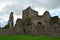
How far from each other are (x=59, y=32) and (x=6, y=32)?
15.1m

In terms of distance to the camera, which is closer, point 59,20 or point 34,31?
point 34,31

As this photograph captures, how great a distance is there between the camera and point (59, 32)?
49719 mm

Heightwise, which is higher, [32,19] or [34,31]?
[32,19]

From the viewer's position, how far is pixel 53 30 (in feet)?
166

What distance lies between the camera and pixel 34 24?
56500 mm

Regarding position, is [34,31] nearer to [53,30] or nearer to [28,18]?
[53,30]

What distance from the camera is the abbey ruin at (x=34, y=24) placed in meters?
A: 52.2

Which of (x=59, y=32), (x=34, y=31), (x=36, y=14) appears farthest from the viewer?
(x=36, y=14)

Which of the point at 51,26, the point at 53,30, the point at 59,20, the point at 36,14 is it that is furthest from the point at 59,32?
the point at 36,14

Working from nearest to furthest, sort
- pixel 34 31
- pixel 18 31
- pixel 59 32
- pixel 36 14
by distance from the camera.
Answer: pixel 59 32, pixel 34 31, pixel 18 31, pixel 36 14

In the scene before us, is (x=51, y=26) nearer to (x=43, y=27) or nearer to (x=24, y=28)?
(x=43, y=27)

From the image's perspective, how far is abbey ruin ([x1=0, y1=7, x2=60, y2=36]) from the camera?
171 feet

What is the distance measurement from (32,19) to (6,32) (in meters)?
8.70

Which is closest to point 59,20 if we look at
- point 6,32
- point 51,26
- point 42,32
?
point 51,26
